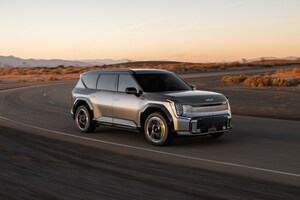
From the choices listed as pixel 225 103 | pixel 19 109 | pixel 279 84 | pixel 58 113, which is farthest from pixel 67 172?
pixel 279 84

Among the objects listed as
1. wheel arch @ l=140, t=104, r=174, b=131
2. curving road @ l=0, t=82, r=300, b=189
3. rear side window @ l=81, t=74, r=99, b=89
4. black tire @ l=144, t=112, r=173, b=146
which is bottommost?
curving road @ l=0, t=82, r=300, b=189

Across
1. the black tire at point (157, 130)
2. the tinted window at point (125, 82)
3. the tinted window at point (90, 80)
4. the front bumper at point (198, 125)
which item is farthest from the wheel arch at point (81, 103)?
the front bumper at point (198, 125)

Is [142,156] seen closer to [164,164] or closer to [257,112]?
[164,164]

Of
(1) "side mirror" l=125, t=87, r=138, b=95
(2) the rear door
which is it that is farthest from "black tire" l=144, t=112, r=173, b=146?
(2) the rear door

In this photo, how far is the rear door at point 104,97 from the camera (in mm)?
11061

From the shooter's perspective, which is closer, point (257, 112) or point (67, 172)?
point (67, 172)

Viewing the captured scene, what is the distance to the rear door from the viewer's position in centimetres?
1106

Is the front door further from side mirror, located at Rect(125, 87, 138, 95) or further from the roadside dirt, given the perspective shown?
the roadside dirt

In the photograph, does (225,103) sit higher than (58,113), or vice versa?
(225,103)

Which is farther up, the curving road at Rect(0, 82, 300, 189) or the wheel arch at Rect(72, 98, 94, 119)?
the wheel arch at Rect(72, 98, 94, 119)

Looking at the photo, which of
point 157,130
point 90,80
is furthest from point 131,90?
point 90,80

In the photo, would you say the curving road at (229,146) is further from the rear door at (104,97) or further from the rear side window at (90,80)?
the rear side window at (90,80)

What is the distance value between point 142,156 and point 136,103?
1.90 meters

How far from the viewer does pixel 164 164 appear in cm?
790
